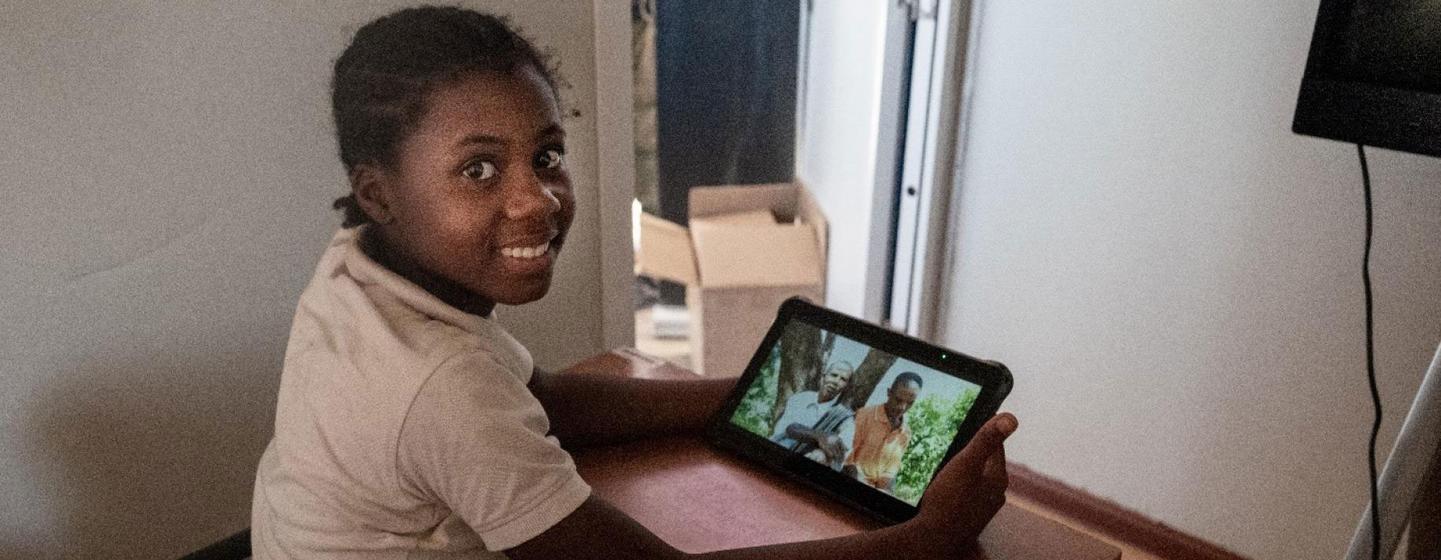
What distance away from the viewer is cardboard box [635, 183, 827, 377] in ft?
7.56

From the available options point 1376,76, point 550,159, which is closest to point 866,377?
point 550,159

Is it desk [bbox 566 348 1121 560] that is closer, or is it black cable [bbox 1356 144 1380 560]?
desk [bbox 566 348 1121 560]

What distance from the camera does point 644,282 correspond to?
280 centimetres

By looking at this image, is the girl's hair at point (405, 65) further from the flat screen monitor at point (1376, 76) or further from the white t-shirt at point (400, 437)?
the flat screen monitor at point (1376, 76)

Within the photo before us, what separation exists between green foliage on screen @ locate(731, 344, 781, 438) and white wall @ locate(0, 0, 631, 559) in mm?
469

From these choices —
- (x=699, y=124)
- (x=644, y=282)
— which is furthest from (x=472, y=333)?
(x=644, y=282)

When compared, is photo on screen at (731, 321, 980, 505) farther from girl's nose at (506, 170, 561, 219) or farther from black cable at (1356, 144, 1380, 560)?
black cable at (1356, 144, 1380, 560)

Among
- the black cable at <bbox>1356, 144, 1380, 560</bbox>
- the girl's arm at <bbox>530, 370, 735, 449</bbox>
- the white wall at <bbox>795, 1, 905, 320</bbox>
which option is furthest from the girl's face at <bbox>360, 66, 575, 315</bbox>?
the white wall at <bbox>795, 1, 905, 320</bbox>

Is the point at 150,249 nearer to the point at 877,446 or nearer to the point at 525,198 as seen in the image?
the point at 525,198

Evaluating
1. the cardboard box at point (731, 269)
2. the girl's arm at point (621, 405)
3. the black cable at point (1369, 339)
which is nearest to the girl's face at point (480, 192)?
the girl's arm at point (621, 405)

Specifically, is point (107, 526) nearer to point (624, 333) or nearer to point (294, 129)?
point (294, 129)

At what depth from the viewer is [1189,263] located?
161cm

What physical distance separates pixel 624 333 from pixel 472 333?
2.34ft

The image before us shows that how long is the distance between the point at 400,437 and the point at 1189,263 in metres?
1.39
